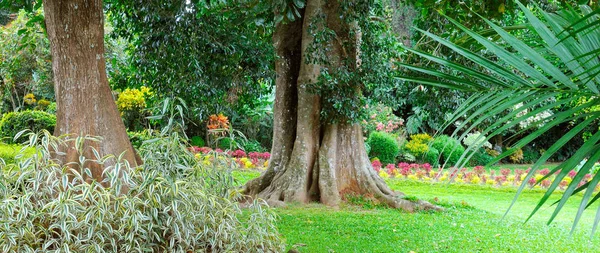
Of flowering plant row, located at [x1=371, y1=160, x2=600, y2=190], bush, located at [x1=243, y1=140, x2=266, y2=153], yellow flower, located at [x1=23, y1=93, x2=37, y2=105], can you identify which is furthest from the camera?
yellow flower, located at [x1=23, y1=93, x2=37, y2=105]

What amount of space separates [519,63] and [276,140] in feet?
21.9

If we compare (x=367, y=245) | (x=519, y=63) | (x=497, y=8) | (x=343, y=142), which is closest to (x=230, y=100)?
(x=343, y=142)

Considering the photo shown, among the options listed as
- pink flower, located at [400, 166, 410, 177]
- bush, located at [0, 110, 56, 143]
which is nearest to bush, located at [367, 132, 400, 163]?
pink flower, located at [400, 166, 410, 177]

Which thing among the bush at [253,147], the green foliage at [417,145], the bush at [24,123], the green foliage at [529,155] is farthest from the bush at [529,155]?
the bush at [24,123]

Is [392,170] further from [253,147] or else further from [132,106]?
[132,106]

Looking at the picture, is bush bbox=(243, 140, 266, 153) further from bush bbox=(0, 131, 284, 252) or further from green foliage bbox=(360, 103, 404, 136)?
bush bbox=(0, 131, 284, 252)

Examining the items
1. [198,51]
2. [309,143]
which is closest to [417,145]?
[309,143]

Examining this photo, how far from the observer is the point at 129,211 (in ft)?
11.0

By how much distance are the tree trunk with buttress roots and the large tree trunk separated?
3.43 meters

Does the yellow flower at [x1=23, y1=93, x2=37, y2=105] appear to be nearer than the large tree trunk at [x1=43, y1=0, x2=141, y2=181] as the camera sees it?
No

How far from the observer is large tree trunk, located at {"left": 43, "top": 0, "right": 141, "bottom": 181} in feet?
13.8

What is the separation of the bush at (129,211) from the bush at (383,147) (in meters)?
10.6

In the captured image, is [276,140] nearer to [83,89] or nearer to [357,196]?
[357,196]

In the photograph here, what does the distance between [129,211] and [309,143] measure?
4597 millimetres
